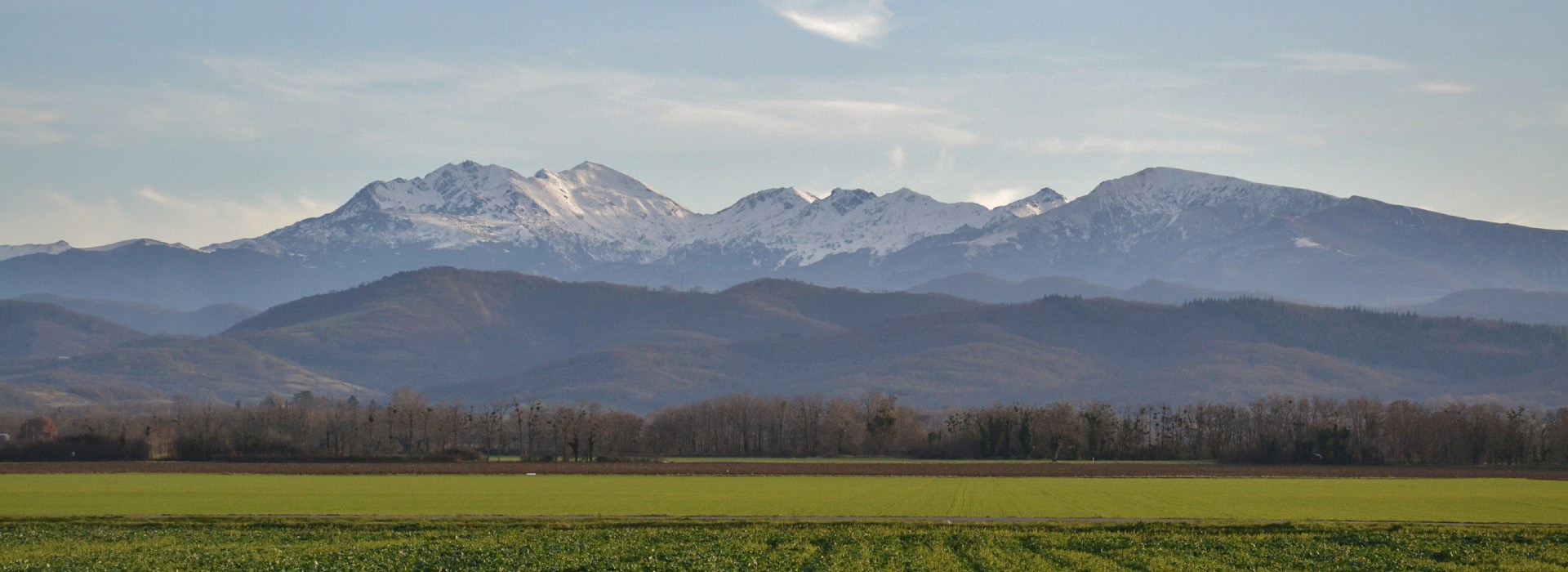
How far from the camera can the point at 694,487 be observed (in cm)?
9644

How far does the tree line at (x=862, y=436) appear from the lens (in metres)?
147

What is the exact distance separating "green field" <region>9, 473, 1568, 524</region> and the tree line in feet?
120

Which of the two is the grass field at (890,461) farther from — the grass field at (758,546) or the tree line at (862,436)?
the grass field at (758,546)

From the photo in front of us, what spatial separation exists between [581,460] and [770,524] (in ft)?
266

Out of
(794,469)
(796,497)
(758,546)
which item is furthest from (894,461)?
(758,546)

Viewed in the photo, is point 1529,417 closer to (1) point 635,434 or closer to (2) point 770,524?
(1) point 635,434

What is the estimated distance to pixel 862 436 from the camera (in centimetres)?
17175

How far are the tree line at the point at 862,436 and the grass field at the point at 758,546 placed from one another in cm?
8058

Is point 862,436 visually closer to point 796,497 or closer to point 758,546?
point 796,497

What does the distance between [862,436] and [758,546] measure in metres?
117

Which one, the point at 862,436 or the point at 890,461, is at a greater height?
the point at 862,436

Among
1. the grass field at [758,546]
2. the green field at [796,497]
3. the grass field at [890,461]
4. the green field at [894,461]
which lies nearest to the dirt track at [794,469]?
the green field at [894,461]

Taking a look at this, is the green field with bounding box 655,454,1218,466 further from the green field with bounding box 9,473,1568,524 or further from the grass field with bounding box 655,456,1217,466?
the green field with bounding box 9,473,1568,524

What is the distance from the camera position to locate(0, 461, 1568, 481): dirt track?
11744 centimetres
